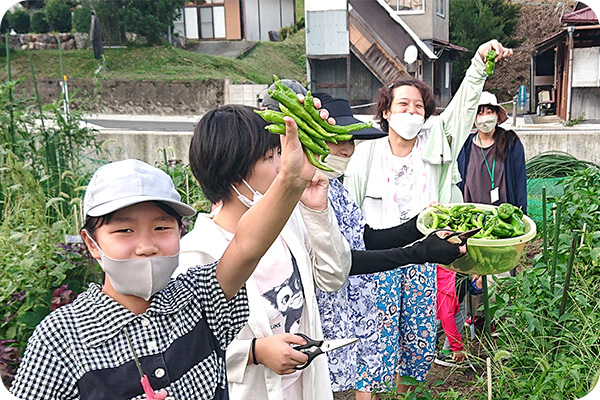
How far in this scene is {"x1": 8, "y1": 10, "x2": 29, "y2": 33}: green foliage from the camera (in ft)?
Answer: 80.2

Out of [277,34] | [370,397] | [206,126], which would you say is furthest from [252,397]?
[277,34]

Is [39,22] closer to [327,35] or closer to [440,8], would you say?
[327,35]

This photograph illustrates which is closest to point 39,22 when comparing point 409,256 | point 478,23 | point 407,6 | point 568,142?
point 407,6

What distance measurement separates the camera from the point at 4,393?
60.6 inches

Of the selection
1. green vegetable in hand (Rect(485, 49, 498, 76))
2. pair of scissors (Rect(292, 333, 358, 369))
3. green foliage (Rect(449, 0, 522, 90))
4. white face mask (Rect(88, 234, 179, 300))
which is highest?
green foliage (Rect(449, 0, 522, 90))

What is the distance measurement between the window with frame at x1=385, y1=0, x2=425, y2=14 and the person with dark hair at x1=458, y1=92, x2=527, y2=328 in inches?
589

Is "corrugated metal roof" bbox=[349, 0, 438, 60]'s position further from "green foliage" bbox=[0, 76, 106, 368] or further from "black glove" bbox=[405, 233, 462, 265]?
"black glove" bbox=[405, 233, 462, 265]

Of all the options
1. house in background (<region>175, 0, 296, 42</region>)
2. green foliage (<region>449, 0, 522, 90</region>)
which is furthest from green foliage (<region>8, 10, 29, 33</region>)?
green foliage (<region>449, 0, 522, 90</region>)

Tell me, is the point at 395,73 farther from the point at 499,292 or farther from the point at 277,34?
the point at 499,292

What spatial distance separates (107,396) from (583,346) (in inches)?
82.8

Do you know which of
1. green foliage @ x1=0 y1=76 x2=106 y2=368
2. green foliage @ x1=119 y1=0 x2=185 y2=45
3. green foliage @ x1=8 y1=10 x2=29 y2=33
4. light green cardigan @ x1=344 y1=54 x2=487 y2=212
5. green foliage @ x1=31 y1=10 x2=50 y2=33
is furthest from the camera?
green foliage @ x1=8 y1=10 x2=29 y2=33

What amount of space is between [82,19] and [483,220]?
24703 millimetres

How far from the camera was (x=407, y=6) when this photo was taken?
1844cm

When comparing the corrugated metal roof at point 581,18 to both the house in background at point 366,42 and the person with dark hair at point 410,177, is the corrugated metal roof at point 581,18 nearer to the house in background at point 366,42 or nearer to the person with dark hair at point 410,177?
the house in background at point 366,42
